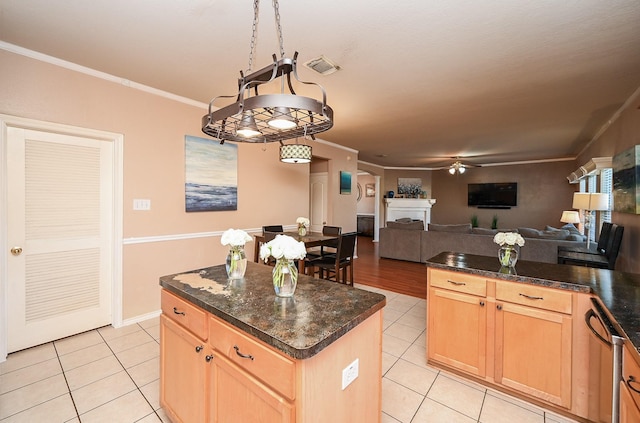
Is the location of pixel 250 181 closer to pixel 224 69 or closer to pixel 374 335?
pixel 224 69

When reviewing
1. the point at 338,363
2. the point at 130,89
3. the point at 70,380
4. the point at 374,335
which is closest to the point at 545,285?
the point at 374,335

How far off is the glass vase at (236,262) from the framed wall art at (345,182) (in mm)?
4725

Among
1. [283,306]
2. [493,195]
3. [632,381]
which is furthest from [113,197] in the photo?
[493,195]

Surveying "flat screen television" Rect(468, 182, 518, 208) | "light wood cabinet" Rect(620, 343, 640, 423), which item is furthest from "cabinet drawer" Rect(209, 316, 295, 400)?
"flat screen television" Rect(468, 182, 518, 208)

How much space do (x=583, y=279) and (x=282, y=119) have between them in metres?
2.10

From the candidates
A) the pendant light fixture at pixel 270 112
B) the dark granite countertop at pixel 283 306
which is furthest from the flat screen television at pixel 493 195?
the pendant light fixture at pixel 270 112

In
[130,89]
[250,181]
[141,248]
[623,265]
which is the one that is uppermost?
[130,89]

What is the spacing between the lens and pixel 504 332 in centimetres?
192

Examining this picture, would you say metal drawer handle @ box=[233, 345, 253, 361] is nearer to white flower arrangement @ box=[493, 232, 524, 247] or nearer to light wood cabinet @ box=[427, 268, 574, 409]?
light wood cabinet @ box=[427, 268, 574, 409]

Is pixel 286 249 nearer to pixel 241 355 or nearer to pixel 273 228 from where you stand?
pixel 241 355

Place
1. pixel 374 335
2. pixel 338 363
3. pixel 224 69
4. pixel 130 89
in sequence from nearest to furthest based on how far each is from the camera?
pixel 338 363, pixel 374 335, pixel 224 69, pixel 130 89

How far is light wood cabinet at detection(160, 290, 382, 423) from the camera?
0.99 meters

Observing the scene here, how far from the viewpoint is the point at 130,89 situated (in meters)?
2.98

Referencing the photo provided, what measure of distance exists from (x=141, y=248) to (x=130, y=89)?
171 cm
